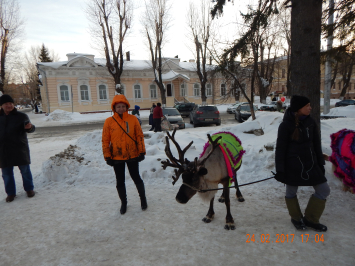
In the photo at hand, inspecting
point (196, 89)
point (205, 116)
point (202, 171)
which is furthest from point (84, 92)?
point (202, 171)

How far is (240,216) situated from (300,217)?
85 centimetres

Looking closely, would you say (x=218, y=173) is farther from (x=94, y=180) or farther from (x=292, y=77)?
(x=94, y=180)

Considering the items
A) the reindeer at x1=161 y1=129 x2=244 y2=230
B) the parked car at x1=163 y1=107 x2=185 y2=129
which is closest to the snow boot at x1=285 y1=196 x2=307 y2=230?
the reindeer at x1=161 y1=129 x2=244 y2=230

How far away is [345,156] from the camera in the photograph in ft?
12.4

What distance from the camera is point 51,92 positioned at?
28.9 meters

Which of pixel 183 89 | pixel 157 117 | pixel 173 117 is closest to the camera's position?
pixel 157 117

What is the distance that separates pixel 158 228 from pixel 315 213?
7.12 ft

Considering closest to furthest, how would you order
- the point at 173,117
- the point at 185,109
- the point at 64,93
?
1. the point at 173,117
2. the point at 185,109
3. the point at 64,93

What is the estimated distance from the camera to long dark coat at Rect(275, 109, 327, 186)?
295 cm

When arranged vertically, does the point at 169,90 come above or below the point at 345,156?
above

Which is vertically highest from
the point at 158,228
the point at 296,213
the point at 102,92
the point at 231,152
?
the point at 102,92

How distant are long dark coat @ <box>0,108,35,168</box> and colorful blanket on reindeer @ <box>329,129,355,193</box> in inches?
232

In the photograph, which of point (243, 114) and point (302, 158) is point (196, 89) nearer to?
point (243, 114)

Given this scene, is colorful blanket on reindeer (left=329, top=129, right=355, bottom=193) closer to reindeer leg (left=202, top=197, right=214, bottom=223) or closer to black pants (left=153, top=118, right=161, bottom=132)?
reindeer leg (left=202, top=197, right=214, bottom=223)
